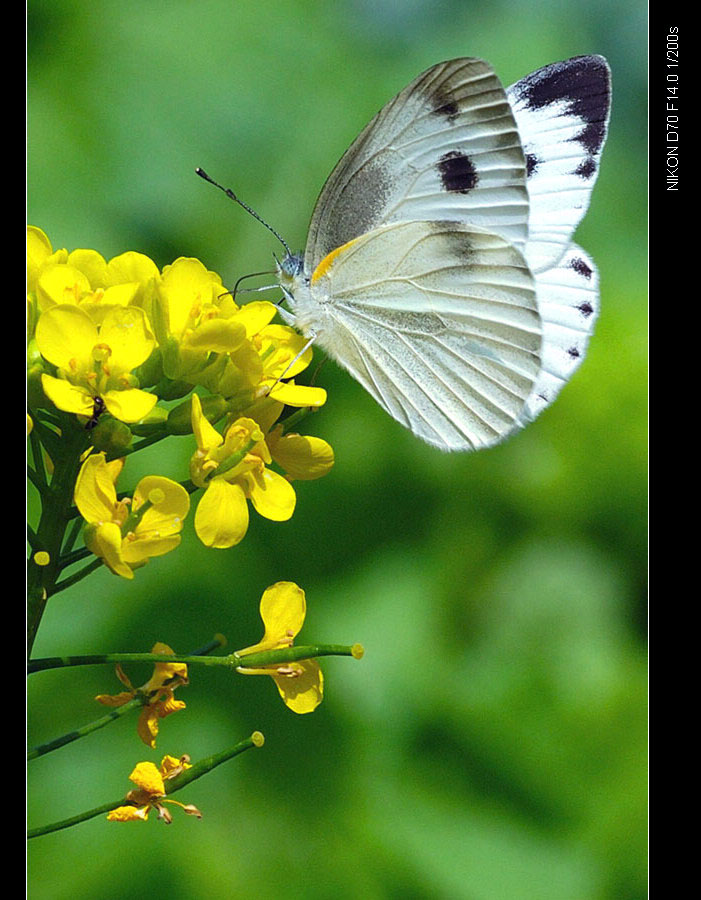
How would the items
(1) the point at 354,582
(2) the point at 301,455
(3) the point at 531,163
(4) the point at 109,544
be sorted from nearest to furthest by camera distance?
(4) the point at 109,544
(2) the point at 301,455
(3) the point at 531,163
(1) the point at 354,582

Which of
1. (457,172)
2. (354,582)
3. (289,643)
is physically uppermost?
(457,172)

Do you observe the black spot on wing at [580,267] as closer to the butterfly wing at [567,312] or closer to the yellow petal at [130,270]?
the butterfly wing at [567,312]

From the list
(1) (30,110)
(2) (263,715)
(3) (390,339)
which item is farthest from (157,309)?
(1) (30,110)

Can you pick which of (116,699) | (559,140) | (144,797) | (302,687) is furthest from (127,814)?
(559,140)

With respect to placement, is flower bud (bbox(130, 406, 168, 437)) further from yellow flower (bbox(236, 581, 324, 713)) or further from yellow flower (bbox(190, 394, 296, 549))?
yellow flower (bbox(236, 581, 324, 713))

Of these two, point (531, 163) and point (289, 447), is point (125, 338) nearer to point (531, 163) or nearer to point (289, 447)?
point (289, 447)

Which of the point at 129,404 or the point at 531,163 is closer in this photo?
the point at 129,404

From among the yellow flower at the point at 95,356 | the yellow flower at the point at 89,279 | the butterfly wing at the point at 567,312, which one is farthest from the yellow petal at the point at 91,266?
the butterfly wing at the point at 567,312
